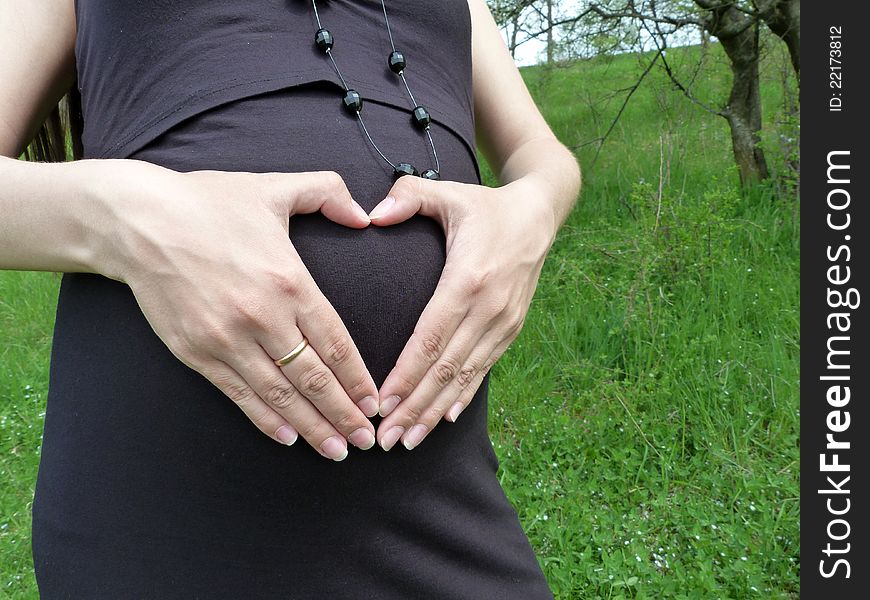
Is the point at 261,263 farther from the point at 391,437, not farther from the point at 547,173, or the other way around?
the point at 547,173

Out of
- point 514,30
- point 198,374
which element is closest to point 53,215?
point 198,374

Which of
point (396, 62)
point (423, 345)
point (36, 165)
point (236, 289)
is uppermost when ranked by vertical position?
point (396, 62)

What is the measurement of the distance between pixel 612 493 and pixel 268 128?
1.65m

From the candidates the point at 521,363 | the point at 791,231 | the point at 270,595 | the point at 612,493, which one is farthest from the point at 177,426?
the point at 791,231

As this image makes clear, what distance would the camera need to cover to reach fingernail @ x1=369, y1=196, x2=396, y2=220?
32.2 inches

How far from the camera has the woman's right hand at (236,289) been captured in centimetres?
66

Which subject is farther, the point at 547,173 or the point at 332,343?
the point at 547,173

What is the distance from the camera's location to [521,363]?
2654 mm

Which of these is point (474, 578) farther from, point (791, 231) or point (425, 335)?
point (791, 231)

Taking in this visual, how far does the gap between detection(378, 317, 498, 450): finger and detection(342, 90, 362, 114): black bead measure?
0.33 m

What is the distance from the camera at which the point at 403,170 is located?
34.4 inches

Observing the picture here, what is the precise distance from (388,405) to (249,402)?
162 mm

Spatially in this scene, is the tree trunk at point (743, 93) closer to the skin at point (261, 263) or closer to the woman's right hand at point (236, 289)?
the skin at point (261, 263)

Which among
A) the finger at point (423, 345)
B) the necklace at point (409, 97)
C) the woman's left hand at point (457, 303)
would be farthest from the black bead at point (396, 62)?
the finger at point (423, 345)
